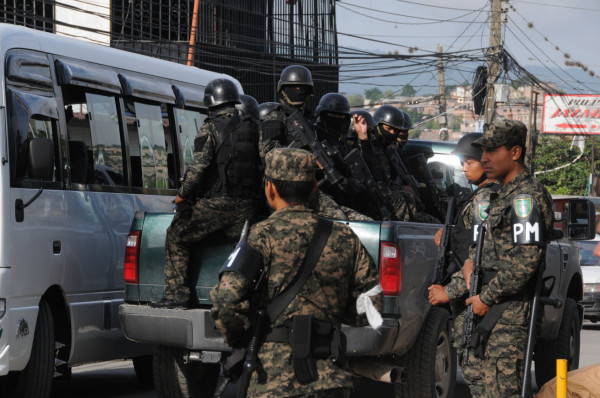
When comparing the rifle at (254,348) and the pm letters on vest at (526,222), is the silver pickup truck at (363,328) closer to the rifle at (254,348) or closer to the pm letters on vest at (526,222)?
the pm letters on vest at (526,222)

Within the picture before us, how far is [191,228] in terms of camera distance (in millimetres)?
7609

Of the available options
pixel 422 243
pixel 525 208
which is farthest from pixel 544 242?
pixel 422 243

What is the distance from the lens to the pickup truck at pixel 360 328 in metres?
7.07

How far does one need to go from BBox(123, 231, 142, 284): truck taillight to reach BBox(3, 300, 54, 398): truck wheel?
770mm

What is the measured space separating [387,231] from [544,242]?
5.42ft

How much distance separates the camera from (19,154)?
7.73m

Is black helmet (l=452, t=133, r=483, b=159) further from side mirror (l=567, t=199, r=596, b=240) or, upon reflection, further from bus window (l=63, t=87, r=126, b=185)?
bus window (l=63, t=87, r=126, b=185)

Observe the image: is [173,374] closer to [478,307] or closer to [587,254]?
Answer: [478,307]

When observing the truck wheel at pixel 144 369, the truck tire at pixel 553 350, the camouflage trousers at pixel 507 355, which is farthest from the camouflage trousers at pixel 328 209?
the truck wheel at pixel 144 369

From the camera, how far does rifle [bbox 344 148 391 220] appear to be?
865cm

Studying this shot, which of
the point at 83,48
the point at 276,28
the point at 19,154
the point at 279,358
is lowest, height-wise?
the point at 279,358

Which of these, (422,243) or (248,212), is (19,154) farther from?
(422,243)

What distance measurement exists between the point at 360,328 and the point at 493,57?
88.0ft

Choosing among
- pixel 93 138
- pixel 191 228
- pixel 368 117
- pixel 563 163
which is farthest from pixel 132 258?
pixel 563 163
